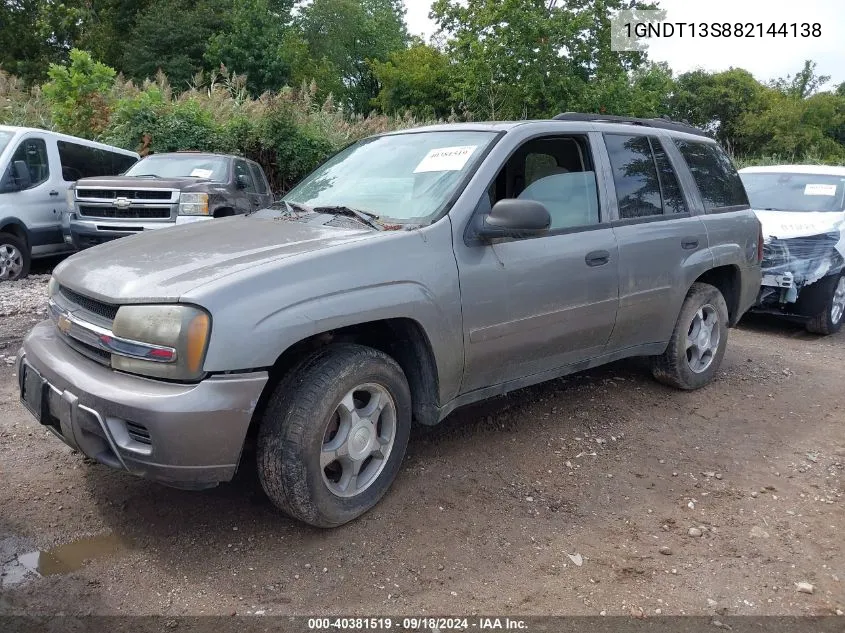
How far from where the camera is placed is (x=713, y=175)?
17.1ft

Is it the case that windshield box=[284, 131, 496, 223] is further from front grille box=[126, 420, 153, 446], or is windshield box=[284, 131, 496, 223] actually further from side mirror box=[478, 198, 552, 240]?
front grille box=[126, 420, 153, 446]

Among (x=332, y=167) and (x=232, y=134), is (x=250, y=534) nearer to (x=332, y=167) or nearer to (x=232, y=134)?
(x=332, y=167)

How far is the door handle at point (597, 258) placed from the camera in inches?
155

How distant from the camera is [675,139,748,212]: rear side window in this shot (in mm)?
4996

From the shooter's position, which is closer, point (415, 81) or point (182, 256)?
point (182, 256)

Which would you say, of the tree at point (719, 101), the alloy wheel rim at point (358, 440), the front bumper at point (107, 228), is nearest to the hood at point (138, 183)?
the front bumper at point (107, 228)

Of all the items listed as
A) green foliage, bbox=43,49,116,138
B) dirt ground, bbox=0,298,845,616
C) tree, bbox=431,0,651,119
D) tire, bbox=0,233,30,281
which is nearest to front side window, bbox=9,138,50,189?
Result: tire, bbox=0,233,30,281

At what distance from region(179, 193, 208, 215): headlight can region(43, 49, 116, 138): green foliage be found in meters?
7.77

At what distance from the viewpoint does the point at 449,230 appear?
334 centimetres

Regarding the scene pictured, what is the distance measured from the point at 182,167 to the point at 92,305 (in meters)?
6.87

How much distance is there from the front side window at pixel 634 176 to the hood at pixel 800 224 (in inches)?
125

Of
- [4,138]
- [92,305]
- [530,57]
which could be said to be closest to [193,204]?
[4,138]

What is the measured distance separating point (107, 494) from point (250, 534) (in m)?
0.80

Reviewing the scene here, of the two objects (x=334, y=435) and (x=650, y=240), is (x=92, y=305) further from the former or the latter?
(x=650, y=240)
